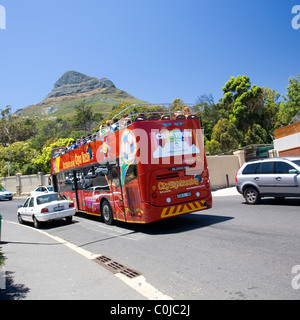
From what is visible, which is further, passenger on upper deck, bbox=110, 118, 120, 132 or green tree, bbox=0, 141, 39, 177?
green tree, bbox=0, 141, 39, 177

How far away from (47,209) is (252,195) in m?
8.62

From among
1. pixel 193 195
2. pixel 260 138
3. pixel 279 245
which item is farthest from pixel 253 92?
pixel 279 245

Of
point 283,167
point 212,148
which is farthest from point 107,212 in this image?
point 212,148

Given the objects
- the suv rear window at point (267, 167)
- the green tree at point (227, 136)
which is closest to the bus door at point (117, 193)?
the suv rear window at point (267, 167)

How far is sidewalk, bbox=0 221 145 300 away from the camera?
441 centimetres

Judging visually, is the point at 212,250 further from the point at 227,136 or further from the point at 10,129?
the point at 10,129

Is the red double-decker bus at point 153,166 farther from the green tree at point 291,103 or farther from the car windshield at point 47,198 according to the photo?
the green tree at point 291,103

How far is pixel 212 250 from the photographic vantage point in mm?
6066

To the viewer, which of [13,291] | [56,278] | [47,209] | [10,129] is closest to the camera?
[13,291]

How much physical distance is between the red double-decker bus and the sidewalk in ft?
7.85

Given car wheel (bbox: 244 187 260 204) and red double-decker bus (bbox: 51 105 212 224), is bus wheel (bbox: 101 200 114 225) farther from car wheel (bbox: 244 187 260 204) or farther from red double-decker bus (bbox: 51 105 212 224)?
car wheel (bbox: 244 187 260 204)

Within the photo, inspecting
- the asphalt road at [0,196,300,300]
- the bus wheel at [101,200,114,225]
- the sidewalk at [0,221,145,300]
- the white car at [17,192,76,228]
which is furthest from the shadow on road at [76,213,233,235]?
the white car at [17,192,76,228]

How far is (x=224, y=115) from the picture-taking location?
43.0 meters
